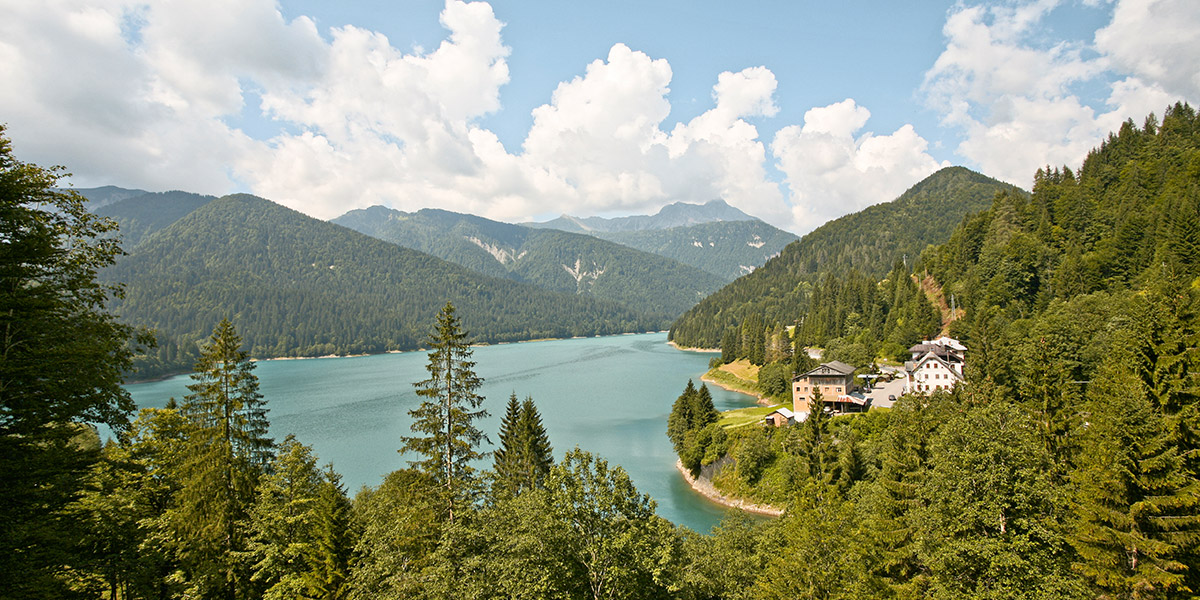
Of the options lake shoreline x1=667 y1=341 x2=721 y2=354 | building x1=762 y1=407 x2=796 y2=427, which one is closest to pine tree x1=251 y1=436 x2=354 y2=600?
building x1=762 y1=407 x2=796 y2=427

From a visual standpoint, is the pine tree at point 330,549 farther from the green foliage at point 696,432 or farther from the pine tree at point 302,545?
the green foliage at point 696,432

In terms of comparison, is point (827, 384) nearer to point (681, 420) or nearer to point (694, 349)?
point (681, 420)

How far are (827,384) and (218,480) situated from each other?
51.3m

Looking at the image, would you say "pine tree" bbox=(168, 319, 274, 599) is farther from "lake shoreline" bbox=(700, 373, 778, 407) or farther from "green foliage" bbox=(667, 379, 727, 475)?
"lake shoreline" bbox=(700, 373, 778, 407)

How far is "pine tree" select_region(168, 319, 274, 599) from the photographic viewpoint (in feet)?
53.5

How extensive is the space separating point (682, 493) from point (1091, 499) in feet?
102

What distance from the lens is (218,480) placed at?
1730cm

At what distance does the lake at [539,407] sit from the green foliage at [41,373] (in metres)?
15.3

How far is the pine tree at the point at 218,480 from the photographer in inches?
642

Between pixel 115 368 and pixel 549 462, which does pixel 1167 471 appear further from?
pixel 549 462

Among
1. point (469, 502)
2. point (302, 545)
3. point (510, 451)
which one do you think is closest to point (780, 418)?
point (510, 451)

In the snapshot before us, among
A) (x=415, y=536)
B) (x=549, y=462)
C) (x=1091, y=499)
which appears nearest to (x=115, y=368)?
(x=415, y=536)

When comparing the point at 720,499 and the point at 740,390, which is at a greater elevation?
the point at 740,390

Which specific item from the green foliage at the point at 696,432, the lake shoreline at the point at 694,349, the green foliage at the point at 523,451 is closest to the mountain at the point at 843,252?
the lake shoreline at the point at 694,349
